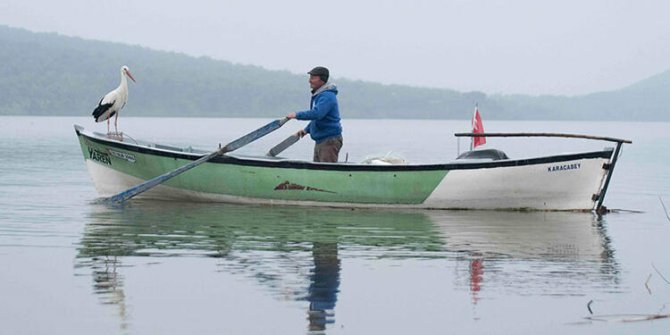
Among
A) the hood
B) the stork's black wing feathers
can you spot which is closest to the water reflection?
the hood

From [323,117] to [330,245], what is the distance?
3.83 m

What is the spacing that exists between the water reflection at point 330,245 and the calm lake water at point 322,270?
26 millimetres

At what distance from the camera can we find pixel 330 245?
13.6m

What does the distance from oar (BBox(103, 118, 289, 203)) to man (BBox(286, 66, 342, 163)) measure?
50 centimetres

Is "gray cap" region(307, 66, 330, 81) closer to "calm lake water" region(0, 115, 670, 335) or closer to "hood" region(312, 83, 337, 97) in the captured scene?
"hood" region(312, 83, 337, 97)

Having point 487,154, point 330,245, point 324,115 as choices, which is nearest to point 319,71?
point 324,115

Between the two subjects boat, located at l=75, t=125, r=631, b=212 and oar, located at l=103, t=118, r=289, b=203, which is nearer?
boat, located at l=75, t=125, r=631, b=212

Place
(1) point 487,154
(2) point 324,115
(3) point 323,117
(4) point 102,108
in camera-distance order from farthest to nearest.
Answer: (4) point 102,108 < (1) point 487,154 < (3) point 323,117 < (2) point 324,115

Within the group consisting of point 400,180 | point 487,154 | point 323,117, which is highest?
point 323,117

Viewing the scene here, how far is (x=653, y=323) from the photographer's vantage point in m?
9.04

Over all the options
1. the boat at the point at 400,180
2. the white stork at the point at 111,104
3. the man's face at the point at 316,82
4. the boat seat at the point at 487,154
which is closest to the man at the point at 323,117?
the man's face at the point at 316,82

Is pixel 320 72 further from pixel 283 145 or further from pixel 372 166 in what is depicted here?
pixel 283 145

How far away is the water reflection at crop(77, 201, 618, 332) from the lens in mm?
10758

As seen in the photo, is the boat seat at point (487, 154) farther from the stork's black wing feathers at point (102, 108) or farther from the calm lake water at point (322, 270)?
the stork's black wing feathers at point (102, 108)
